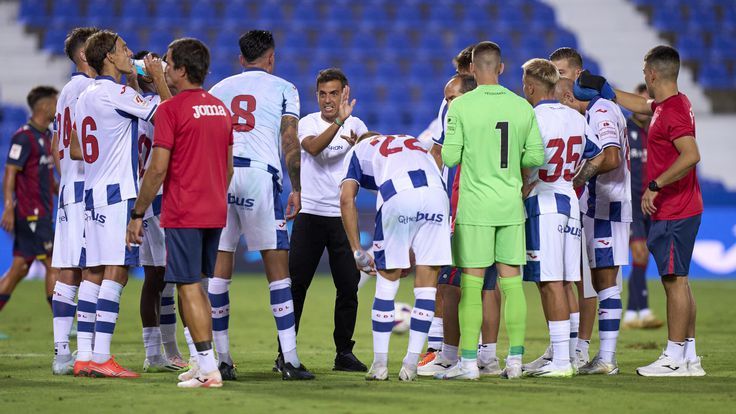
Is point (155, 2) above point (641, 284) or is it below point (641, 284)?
above

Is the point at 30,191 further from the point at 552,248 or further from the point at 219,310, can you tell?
the point at 552,248

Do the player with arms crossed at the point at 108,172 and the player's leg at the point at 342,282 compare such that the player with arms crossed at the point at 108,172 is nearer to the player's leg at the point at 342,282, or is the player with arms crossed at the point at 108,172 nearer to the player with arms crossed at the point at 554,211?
the player's leg at the point at 342,282

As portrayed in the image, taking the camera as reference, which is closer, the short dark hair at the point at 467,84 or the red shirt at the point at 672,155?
the red shirt at the point at 672,155

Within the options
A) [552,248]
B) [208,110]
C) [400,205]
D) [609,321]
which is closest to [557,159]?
[552,248]

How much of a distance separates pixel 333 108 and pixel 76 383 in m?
2.80

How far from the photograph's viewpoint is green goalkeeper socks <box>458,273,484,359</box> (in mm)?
7336

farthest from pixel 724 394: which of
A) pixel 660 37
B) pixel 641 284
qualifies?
pixel 660 37

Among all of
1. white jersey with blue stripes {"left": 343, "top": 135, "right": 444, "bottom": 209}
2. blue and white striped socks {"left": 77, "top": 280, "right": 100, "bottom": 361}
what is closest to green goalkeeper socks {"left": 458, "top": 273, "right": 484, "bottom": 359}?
white jersey with blue stripes {"left": 343, "top": 135, "right": 444, "bottom": 209}

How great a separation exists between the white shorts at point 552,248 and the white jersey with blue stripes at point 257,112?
196cm

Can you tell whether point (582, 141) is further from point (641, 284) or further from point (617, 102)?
point (641, 284)

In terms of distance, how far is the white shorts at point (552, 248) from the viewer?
762 cm

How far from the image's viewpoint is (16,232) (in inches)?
452

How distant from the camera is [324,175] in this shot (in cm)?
843

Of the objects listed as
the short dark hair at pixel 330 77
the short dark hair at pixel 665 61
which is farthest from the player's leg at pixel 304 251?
the short dark hair at pixel 665 61
